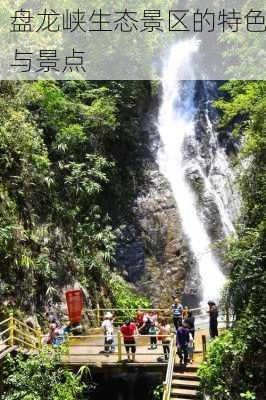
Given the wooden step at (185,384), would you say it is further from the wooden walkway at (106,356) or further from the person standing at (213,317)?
the person standing at (213,317)

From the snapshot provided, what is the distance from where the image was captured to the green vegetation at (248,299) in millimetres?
11344

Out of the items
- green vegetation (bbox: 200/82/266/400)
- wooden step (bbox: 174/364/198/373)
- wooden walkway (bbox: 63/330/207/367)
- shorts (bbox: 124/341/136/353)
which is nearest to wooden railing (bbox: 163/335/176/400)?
wooden step (bbox: 174/364/198/373)

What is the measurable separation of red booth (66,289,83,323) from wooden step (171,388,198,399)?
6216mm

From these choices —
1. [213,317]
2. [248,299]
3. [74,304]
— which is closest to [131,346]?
[213,317]

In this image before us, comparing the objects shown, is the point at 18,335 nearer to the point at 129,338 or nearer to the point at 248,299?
the point at 129,338

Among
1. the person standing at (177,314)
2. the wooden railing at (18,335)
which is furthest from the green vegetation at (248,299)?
the wooden railing at (18,335)

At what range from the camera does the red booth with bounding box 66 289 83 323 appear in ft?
57.6

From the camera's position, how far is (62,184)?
22.1 meters

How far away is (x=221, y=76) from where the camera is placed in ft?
115

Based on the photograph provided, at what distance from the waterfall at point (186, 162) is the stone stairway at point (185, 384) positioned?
26.4ft

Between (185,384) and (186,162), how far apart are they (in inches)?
670

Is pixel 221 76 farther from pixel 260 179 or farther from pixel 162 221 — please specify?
pixel 260 179

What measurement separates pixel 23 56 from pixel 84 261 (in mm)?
9554

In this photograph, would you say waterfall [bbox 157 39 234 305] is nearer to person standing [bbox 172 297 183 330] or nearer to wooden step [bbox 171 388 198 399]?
person standing [bbox 172 297 183 330]
